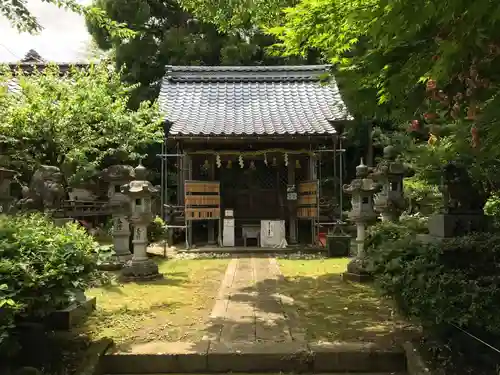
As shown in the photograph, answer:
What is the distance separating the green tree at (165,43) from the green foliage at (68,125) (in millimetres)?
6286

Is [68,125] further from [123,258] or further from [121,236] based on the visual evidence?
[123,258]

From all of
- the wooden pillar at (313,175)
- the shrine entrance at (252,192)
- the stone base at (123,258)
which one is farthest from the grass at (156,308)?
the shrine entrance at (252,192)

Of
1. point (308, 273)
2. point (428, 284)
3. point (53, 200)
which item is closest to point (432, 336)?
point (428, 284)

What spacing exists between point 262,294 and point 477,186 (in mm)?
3746

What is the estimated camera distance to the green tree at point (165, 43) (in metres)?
19.3

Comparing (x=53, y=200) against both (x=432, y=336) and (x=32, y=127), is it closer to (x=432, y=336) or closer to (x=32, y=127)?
(x=32, y=127)

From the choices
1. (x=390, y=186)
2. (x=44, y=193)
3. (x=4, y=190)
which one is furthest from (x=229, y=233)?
(x=4, y=190)

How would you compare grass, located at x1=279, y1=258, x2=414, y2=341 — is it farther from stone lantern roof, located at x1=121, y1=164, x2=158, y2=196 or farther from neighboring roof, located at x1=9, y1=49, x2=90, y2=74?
neighboring roof, located at x1=9, y1=49, x2=90, y2=74

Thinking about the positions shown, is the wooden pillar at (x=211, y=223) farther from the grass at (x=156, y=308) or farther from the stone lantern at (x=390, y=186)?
the stone lantern at (x=390, y=186)

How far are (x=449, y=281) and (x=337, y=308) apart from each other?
8.55 feet

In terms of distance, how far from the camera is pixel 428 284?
3895mm

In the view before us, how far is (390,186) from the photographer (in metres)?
8.48

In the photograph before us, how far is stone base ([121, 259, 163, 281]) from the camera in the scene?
8258mm

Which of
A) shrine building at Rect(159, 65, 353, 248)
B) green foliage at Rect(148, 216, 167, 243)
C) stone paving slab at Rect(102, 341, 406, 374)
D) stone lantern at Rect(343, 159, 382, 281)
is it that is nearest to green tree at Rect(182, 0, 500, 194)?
stone lantern at Rect(343, 159, 382, 281)
